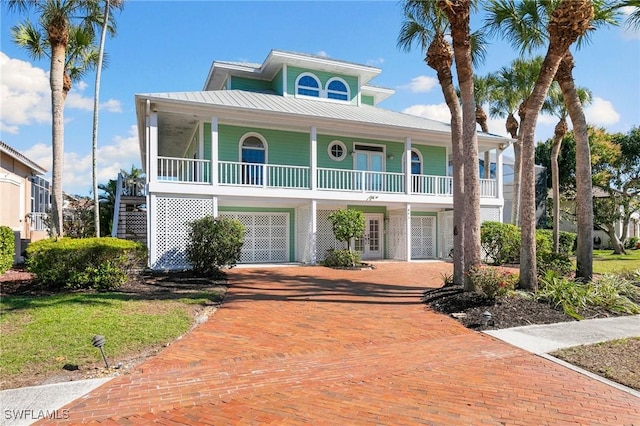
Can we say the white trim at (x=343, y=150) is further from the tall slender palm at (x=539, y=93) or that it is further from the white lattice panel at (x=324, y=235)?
the tall slender palm at (x=539, y=93)

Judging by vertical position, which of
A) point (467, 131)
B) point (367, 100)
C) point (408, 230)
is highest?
point (367, 100)

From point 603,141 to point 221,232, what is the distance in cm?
2816

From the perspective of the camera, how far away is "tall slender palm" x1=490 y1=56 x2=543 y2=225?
2100 centimetres

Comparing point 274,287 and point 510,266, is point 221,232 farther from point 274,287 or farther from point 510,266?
point 510,266

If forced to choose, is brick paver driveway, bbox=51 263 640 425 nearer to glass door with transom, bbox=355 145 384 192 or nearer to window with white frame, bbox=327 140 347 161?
glass door with transom, bbox=355 145 384 192

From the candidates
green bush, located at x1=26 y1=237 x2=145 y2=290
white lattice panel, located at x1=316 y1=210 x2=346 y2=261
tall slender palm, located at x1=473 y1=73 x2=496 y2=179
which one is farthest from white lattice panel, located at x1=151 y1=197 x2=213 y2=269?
tall slender palm, located at x1=473 y1=73 x2=496 y2=179

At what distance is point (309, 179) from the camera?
1766cm

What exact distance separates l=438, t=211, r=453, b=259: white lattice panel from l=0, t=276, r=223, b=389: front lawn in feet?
47.4

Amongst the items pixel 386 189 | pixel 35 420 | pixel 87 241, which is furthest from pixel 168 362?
pixel 386 189

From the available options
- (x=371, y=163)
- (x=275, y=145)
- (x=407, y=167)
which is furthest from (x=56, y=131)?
(x=407, y=167)

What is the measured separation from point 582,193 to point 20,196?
2365 cm

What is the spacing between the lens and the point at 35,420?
12.6 ft

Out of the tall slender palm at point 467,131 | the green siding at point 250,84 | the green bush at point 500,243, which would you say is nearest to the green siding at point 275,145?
the green siding at point 250,84

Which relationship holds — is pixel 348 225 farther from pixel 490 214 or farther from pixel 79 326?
pixel 79 326
